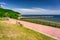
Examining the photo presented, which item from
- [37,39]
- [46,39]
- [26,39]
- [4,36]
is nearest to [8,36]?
[4,36]

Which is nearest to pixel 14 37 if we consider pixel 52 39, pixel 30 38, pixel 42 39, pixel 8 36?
pixel 8 36

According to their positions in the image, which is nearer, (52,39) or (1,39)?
(1,39)

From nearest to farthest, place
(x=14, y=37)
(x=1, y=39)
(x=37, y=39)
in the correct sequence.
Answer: (x=1, y=39) < (x=14, y=37) < (x=37, y=39)

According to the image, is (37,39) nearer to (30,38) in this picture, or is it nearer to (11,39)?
(30,38)

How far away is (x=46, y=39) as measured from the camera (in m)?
11.5

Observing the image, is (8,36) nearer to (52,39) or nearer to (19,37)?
(19,37)

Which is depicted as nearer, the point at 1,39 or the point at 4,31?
the point at 1,39

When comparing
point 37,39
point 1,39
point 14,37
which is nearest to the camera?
point 1,39

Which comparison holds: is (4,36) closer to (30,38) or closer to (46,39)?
(30,38)

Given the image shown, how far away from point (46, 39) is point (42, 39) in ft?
1.11

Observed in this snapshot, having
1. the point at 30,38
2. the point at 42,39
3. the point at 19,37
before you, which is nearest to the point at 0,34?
the point at 19,37

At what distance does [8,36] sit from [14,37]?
0.37 m

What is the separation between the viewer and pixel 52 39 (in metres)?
11.6

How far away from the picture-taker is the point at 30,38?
35.1 ft
